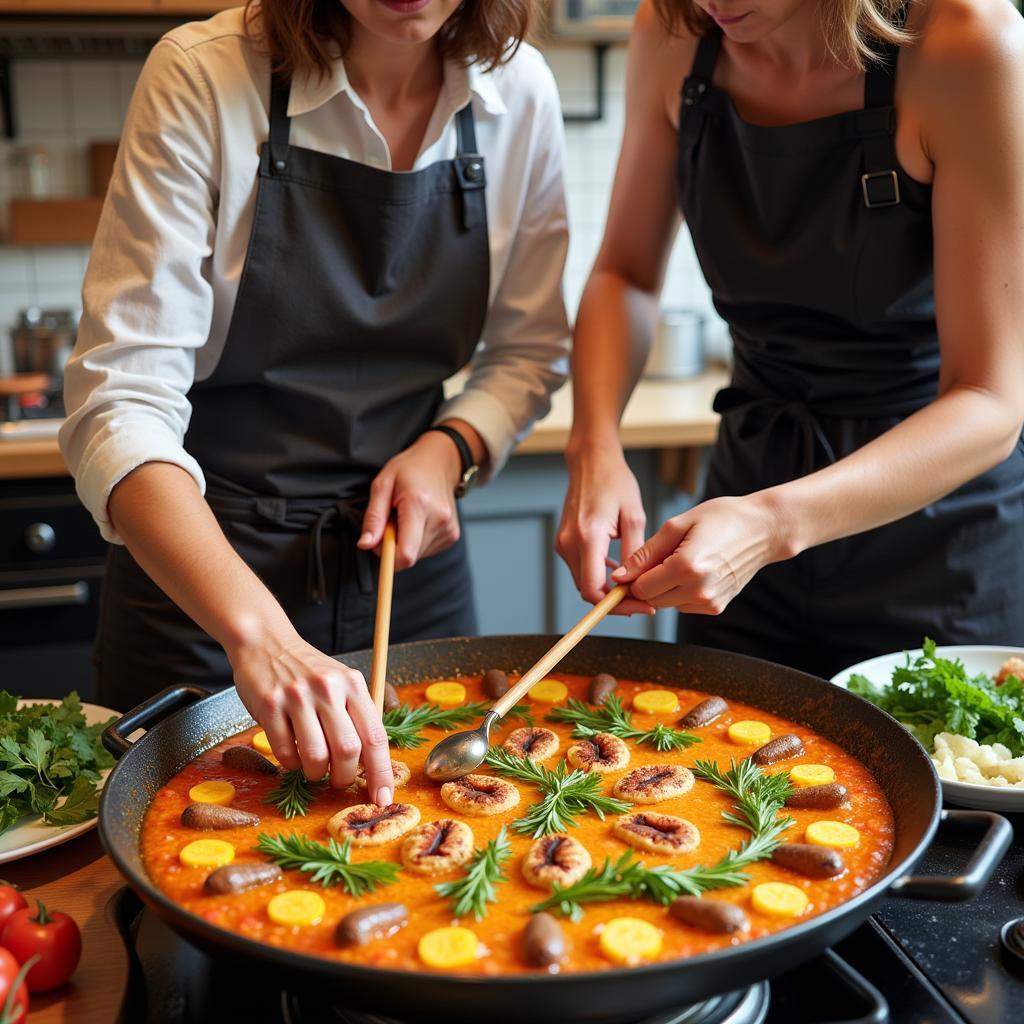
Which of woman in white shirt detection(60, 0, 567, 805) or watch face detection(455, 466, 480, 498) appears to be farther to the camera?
watch face detection(455, 466, 480, 498)

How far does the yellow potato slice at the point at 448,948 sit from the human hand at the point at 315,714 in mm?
195

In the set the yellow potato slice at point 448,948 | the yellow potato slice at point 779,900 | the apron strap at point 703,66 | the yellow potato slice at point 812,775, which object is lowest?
the yellow potato slice at point 812,775

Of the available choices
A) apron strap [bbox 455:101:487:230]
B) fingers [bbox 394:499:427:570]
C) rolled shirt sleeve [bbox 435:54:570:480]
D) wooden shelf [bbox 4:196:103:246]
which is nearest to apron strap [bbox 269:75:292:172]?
apron strap [bbox 455:101:487:230]

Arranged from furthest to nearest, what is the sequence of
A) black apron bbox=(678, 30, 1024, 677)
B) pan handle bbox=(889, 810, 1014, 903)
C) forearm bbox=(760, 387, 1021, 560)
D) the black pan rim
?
black apron bbox=(678, 30, 1024, 677) < forearm bbox=(760, 387, 1021, 560) < pan handle bbox=(889, 810, 1014, 903) < the black pan rim

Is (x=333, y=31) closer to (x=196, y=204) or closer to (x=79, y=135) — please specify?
(x=196, y=204)

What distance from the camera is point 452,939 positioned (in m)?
0.95

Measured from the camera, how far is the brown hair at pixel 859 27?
141cm

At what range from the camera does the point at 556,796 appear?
118 centimetres

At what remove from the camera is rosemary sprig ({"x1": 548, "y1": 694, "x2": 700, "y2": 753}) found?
1.33 metres

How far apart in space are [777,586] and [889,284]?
436mm

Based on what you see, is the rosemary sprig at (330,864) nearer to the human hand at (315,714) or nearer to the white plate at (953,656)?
the human hand at (315,714)

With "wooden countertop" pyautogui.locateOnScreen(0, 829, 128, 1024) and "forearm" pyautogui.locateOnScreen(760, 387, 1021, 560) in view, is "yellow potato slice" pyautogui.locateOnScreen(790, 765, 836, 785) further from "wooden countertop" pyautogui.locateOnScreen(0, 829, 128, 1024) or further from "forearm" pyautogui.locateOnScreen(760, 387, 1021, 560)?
"wooden countertop" pyautogui.locateOnScreen(0, 829, 128, 1024)

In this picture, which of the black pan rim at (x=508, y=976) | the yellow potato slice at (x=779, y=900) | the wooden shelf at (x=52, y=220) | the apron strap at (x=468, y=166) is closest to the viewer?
the black pan rim at (x=508, y=976)

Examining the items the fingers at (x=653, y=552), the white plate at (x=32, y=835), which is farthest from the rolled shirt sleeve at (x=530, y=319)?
the white plate at (x=32, y=835)
